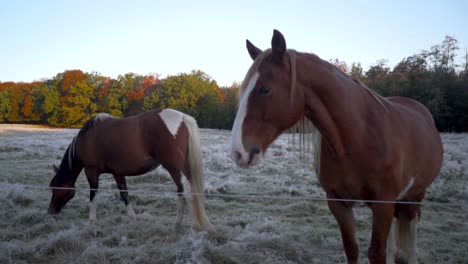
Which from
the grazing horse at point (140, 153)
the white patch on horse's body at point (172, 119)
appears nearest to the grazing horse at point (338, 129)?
the grazing horse at point (140, 153)

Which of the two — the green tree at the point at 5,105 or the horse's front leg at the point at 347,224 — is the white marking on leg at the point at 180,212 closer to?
the horse's front leg at the point at 347,224

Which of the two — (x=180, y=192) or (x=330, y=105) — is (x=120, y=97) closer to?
(x=180, y=192)

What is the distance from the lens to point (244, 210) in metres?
5.38

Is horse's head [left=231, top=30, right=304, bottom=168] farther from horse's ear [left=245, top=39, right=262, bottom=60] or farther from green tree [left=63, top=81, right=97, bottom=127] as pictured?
green tree [left=63, top=81, right=97, bottom=127]

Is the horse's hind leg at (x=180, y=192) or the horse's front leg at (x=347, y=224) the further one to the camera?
the horse's hind leg at (x=180, y=192)

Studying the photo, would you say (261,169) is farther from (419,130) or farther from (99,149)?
(419,130)

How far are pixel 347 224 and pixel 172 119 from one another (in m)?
3.40

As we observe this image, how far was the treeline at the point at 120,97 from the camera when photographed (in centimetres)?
3934

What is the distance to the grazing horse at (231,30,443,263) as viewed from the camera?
180cm

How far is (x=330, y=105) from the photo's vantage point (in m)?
2.00

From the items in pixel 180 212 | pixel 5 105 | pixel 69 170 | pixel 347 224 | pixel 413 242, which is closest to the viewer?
pixel 347 224

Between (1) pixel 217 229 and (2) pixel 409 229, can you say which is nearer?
(2) pixel 409 229

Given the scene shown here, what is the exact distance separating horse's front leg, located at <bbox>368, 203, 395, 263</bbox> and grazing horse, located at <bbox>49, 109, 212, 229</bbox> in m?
2.74

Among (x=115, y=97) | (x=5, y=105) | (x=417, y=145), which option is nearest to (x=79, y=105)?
(x=115, y=97)
